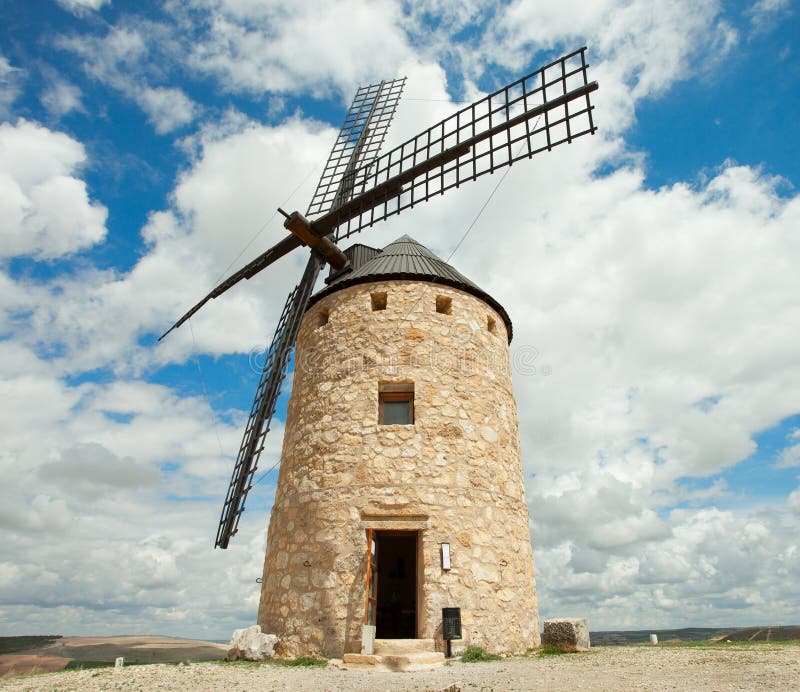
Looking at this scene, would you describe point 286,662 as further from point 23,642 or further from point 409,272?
point 23,642

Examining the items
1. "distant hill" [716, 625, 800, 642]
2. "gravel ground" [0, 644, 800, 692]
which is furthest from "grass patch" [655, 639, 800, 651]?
"distant hill" [716, 625, 800, 642]

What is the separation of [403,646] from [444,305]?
6429 mm

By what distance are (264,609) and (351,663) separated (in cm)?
276

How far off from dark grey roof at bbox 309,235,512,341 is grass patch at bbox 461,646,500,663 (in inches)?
267

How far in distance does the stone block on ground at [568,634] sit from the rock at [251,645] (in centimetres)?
459

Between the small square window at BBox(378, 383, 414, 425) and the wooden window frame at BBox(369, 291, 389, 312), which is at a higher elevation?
the wooden window frame at BBox(369, 291, 389, 312)

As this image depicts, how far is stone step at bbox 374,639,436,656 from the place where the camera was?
8273mm

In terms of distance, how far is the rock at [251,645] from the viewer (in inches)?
350

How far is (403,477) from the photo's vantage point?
9.62 m

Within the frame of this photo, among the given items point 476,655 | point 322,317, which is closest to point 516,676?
point 476,655

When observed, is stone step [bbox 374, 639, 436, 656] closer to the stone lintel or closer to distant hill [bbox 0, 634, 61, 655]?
the stone lintel

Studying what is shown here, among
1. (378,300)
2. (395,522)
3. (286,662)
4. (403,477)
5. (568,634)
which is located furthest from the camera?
(378,300)

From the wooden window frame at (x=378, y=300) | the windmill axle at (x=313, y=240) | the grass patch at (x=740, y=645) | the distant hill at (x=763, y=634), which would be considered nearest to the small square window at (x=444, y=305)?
the wooden window frame at (x=378, y=300)

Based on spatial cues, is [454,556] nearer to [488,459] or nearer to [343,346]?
[488,459]
